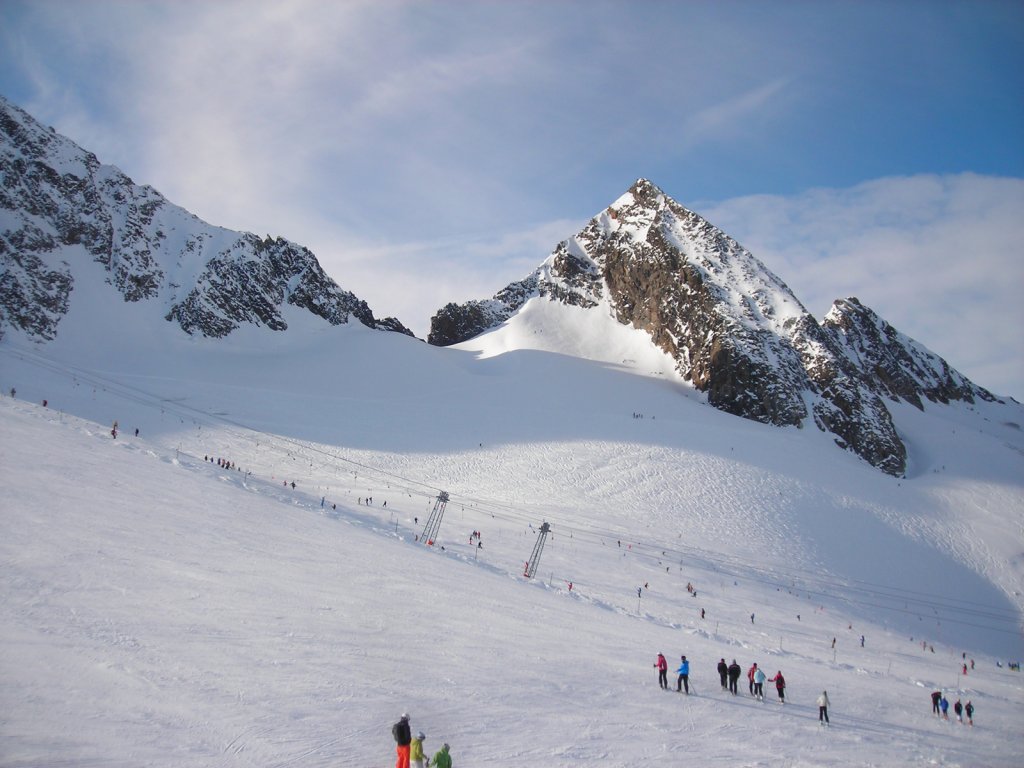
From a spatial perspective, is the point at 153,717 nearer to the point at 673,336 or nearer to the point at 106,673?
the point at 106,673

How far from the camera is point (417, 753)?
8.84 m

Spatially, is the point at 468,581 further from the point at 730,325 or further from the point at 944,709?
the point at 730,325

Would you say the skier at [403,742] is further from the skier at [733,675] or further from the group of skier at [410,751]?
the skier at [733,675]

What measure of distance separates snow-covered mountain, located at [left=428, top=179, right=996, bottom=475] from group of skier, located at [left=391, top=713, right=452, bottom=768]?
6946 cm

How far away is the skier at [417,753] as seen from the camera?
8.86m

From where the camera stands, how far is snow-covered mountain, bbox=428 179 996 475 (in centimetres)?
7338

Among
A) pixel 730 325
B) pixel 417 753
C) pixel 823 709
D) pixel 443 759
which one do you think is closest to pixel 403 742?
pixel 417 753

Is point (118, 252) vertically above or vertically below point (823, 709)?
above

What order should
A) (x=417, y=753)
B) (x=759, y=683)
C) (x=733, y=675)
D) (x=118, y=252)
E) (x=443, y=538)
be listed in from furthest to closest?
(x=118, y=252), (x=443, y=538), (x=733, y=675), (x=759, y=683), (x=417, y=753)

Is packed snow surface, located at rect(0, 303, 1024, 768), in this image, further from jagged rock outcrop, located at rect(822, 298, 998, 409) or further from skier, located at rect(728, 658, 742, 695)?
jagged rock outcrop, located at rect(822, 298, 998, 409)

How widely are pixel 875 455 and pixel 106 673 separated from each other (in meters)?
75.2

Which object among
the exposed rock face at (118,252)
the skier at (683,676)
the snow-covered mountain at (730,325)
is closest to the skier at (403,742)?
the skier at (683,676)

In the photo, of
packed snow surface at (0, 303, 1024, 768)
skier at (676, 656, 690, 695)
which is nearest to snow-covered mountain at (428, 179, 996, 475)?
packed snow surface at (0, 303, 1024, 768)

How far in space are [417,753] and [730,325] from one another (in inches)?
3074
